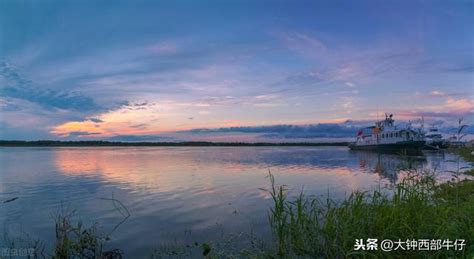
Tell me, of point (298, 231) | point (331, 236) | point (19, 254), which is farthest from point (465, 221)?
point (19, 254)

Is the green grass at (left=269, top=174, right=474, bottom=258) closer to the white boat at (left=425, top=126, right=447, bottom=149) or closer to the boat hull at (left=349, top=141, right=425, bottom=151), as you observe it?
the boat hull at (left=349, top=141, right=425, bottom=151)

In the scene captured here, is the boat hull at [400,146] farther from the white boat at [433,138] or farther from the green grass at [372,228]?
the green grass at [372,228]

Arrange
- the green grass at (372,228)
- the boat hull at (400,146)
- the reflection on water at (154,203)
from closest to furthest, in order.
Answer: the green grass at (372,228)
the reflection on water at (154,203)
the boat hull at (400,146)

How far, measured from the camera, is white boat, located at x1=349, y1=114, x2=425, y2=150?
5669 centimetres

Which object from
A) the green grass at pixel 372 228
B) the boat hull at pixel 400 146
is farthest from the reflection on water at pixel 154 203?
the boat hull at pixel 400 146

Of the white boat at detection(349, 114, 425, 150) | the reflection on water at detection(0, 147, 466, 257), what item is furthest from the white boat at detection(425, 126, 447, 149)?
the reflection on water at detection(0, 147, 466, 257)

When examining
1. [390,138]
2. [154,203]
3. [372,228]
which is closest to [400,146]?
[390,138]

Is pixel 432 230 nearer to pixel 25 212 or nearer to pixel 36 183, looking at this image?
pixel 25 212

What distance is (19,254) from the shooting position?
316 inches

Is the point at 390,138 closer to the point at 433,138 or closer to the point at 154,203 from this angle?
the point at 433,138

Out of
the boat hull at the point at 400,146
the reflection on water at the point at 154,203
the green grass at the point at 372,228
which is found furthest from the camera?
the boat hull at the point at 400,146

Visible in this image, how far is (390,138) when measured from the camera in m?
65.2

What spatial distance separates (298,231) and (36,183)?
1907 cm

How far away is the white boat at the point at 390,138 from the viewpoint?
56.7 meters
